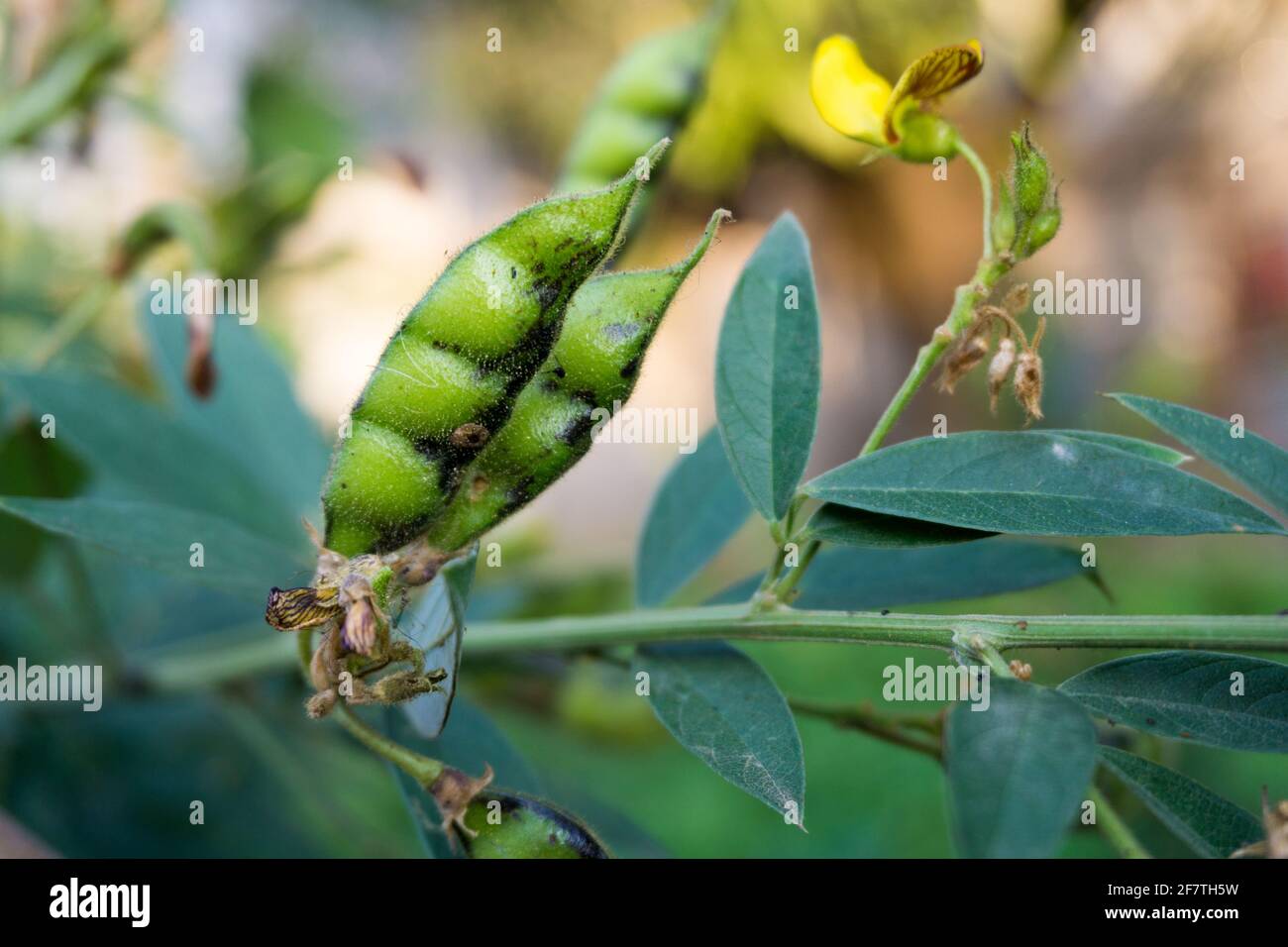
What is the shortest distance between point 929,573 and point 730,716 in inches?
6.4

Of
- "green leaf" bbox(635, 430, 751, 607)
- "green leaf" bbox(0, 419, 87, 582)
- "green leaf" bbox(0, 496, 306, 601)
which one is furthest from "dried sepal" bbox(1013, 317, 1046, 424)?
"green leaf" bbox(0, 419, 87, 582)

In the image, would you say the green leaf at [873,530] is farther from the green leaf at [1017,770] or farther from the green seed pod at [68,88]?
the green seed pod at [68,88]

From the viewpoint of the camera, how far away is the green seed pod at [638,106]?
2.41 ft

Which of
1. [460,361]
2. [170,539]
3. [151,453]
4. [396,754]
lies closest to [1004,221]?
[460,361]

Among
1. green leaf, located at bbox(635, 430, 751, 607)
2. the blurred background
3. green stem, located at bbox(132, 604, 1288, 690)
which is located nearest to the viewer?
green stem, located at bbox(132, 604, 1288, 690)

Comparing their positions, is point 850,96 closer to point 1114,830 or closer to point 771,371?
point 771,371

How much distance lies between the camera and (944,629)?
43cm

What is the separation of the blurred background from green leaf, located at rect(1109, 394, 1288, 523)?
0.19m

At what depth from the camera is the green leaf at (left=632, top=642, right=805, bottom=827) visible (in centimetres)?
43

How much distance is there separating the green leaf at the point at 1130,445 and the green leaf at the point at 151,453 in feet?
1.92

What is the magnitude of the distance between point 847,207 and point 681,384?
872mm

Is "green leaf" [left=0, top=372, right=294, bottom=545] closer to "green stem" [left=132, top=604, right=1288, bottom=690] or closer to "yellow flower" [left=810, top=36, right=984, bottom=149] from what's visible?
"green stem" [left=132, top=604, right=1288, bottom=690]

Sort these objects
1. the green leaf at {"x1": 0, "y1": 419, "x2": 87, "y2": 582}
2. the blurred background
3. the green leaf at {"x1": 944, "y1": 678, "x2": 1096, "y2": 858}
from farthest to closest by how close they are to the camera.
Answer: the blurred background
the green leaf at {"x1": 0, "y1": 419, "x2": 87, "y2": 582}
the green leaf at {"x1": 944, "y1": 678, "x2": 1096, "y2": 858}

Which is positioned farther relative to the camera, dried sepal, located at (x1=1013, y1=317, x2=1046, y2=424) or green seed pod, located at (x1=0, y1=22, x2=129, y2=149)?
green seed pod, located at (x1=0, y1=22, x2=129, y2=149)
